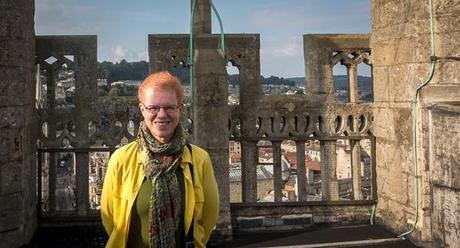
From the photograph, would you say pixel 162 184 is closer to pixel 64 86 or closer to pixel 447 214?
pixel 447 214

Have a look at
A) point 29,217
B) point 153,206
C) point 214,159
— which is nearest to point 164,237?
point 153,206

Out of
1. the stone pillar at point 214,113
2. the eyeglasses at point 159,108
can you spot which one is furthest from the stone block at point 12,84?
the eyeglasses at point 159,108

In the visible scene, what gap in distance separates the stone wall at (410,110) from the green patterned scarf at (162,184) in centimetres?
367

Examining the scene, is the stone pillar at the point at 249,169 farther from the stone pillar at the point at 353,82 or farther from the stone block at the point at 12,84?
the stone block at the point at 12,84

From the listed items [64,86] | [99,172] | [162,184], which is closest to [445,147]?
[162,184]

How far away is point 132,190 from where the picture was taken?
9.09ft

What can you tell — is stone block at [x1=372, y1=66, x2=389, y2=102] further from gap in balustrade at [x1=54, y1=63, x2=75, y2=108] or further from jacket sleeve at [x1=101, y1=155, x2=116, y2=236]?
jacket sleeve at [x1=101, y1=155, x2=116, y2=236]

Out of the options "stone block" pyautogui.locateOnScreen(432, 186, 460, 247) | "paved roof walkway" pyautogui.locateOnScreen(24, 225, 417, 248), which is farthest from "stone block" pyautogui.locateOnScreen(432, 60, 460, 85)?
"paved roof walkway" pyautogui.locateOnScreen(24, 225, 417, 248)

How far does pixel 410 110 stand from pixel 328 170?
1920 millimetres

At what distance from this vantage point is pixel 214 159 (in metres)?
6.87

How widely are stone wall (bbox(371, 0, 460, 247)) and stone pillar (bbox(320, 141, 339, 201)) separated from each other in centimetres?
80

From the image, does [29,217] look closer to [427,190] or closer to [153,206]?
[153,206]

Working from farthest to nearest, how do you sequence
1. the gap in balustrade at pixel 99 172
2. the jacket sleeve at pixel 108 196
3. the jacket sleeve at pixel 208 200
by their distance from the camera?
the gap in balustrade at pixel 99 172
the jacket sleeve at pixel 208 200
the jacket sleeve at pixel 108 196

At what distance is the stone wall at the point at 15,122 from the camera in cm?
589
